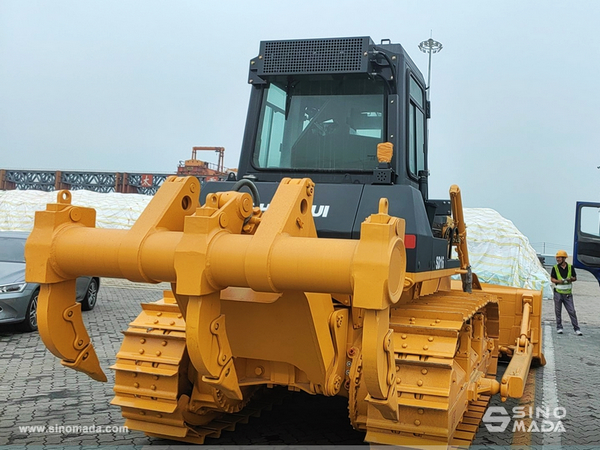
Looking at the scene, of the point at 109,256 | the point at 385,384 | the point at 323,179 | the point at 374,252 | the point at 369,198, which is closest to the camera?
the point at 374,252

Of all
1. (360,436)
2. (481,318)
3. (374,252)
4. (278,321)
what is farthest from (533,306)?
(374,252)

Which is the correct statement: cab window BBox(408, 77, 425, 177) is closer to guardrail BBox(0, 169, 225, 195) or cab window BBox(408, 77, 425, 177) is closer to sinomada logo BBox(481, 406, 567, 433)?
sinomada logo BBox(481, 406, 567, 433)

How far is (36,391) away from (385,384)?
476cm

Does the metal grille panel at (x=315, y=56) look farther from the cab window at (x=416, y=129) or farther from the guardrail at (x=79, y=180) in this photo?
the guardrail at (x=79, y=180)

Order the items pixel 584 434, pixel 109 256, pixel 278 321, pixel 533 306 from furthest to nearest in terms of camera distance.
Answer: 1. pixel 533 306
2. pixel 584 434
3. pixel 278 321
4. pixel 109 256

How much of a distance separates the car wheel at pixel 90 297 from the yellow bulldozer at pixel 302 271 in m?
7.74

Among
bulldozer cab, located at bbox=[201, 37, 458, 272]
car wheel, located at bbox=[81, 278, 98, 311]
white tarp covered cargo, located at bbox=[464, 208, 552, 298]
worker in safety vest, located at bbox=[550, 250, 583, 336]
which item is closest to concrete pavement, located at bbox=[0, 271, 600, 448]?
bulldozer cab, located at bbox=[201, 37, 458, 272]

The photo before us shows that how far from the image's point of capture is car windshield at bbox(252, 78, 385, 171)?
4.88m

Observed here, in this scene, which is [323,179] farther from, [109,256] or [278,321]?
[109,256]

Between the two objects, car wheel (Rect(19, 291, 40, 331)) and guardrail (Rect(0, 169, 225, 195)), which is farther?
guardrail (Rect(0, 169, 225, 195))

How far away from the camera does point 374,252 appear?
2.70 metres

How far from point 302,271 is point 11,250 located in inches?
369

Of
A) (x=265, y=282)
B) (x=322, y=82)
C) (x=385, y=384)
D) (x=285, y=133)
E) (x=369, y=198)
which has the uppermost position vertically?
(x=322, y=82)

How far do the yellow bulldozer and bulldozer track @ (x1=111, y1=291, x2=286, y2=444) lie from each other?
0.01m
